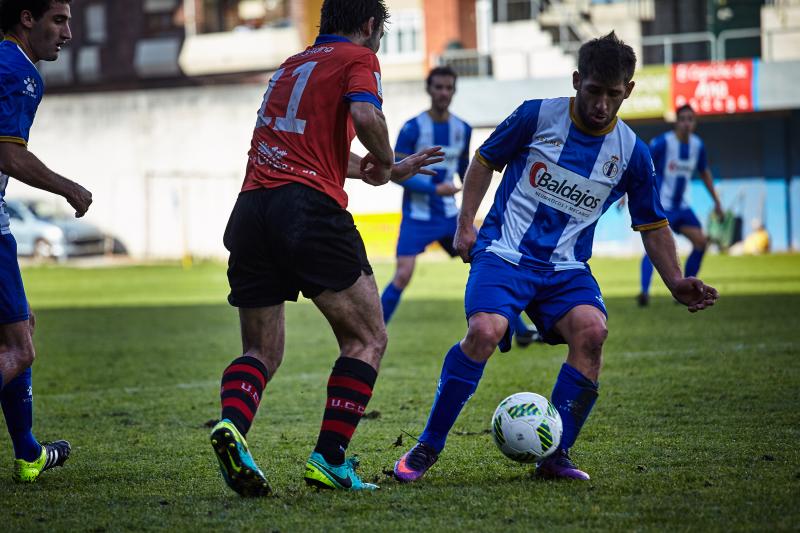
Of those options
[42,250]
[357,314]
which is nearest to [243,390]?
[357,314]

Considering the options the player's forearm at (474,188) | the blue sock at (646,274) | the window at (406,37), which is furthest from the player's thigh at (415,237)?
the window at (406,37)

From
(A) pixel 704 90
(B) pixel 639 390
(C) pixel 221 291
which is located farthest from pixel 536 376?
(A) pixel 704 90

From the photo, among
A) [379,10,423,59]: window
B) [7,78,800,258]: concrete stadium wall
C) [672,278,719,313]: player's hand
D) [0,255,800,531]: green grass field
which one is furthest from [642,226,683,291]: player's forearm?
[379,10,423,59]: window

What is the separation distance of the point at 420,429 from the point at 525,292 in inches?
64.4

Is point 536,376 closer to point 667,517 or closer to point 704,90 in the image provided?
point 667,517

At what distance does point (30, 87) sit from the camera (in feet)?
16.4

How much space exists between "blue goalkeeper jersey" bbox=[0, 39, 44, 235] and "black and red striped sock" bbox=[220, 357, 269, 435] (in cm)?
122

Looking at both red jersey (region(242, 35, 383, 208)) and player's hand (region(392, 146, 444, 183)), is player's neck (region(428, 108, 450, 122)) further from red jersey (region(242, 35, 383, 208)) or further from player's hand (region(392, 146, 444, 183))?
red jersey (region(242, 35, 383, 208))

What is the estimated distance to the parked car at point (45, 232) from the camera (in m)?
32.5

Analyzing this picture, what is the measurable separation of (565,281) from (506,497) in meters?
1.05

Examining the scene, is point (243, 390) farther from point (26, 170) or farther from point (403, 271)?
point (403, 271)

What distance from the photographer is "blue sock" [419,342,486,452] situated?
16.5 ft

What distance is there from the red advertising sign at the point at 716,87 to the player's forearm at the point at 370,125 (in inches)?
919

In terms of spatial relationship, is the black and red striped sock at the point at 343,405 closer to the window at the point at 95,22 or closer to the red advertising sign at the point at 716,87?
the red advertising sign at the point at 716,87
